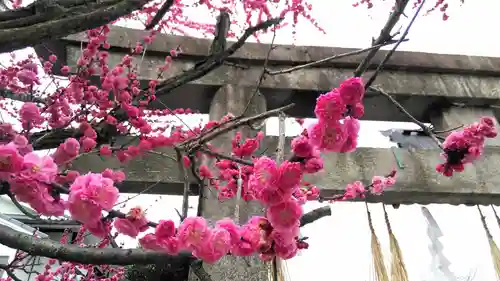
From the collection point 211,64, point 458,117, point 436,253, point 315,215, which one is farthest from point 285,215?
point 436,253

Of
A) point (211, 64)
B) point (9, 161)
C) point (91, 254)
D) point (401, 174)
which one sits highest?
point (211, 64)

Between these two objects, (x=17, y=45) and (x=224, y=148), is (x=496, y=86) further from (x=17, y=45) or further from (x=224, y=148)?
(x=17, y=45)

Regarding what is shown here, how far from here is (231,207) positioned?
9.96ft

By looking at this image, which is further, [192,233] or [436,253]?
[436,253]

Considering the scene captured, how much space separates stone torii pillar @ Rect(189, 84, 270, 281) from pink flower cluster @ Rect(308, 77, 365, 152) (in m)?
1.12

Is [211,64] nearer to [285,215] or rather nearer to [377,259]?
[285,215]

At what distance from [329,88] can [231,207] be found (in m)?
1.53

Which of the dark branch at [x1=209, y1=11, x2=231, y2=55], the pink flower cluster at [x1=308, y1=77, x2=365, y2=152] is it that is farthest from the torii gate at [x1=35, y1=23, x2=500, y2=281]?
the pink flower cluster at [x1=308, y1=77, x2=365, y2=152]

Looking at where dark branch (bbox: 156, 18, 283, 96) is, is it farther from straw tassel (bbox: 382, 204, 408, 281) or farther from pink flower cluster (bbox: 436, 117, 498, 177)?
straw tassel (bbox: 382, 204, 408, 281)

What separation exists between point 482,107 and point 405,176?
136 cm

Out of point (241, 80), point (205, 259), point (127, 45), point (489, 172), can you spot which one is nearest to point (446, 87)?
point (489, 172)

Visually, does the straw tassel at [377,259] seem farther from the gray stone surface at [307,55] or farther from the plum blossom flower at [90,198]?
the plum blossom flower at [90,198]

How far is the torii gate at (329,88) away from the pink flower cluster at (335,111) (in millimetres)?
1973

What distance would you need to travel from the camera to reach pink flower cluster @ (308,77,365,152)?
1130 millimetres
